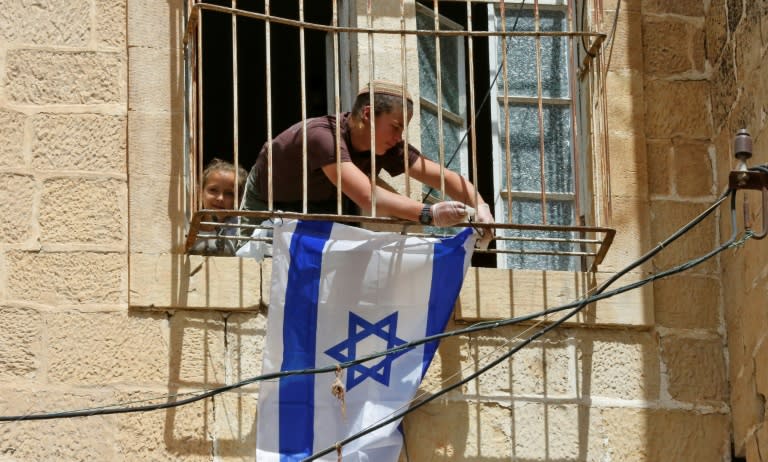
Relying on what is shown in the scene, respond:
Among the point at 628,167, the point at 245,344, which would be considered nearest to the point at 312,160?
the point at 245,344

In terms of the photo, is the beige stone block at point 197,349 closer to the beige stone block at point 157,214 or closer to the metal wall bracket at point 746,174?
the beige stone block at point 157,214

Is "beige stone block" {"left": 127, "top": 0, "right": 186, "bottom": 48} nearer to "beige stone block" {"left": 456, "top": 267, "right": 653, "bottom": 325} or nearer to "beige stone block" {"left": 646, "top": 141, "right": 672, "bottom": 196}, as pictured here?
"beige stone block" {"left": 456, "top": 267, "right": 653, "bottom": 325}

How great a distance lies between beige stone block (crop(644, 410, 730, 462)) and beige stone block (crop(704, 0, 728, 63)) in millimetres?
1334

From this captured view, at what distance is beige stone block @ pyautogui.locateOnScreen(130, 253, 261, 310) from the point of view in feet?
20.6

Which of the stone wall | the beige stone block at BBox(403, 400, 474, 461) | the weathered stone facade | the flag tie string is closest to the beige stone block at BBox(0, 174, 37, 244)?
the weathered stone facade

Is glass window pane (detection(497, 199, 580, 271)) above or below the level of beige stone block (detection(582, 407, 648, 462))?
above

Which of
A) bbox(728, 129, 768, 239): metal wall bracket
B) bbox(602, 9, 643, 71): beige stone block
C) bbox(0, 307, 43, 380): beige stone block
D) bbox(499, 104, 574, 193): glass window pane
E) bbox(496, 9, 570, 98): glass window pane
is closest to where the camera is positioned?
bbox(728, 129, 768, 239): metal wall bracket

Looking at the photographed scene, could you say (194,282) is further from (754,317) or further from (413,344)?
(754,317)

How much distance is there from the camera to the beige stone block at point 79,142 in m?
6.45

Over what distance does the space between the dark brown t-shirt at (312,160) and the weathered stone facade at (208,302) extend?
1.14 feet

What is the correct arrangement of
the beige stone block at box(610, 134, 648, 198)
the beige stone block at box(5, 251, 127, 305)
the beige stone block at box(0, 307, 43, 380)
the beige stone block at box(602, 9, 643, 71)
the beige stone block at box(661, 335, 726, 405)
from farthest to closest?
1. the beige stone block at box(602, 9, 643, 71)
2. the beige stone block at box(610, 134, 648, 198)
3. the beige stone block at box(661, 335, 726, 405)
4. the beige stone block at box(5, 251, 127, 305)
5. the beige stone block at box(0, 307, 43, 380)

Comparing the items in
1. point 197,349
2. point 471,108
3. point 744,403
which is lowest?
point 744,403

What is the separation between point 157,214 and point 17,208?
47 cm

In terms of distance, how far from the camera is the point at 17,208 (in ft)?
20.9
